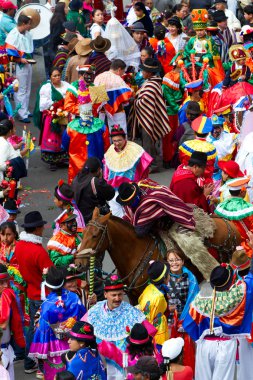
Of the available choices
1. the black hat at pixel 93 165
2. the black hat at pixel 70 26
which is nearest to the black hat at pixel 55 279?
the black hat at pixel 93 165

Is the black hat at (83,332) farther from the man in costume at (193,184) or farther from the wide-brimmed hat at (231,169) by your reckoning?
the wide-brimmed hat at (231,169)

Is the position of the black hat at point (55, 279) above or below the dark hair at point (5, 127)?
above

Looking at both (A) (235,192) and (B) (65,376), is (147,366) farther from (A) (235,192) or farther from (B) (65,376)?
(A) (235,192)

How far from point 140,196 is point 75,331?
2.14 meters

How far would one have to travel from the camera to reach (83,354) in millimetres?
10656

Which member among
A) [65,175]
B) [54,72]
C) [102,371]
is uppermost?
[102,371]

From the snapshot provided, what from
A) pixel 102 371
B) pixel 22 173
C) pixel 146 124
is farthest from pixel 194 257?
pixel 146 124

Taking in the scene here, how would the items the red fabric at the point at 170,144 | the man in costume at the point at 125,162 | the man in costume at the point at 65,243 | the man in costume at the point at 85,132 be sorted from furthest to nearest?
the red fabric at the point at 170,144 → the man in costume at the point at 85,132 → the man in costume at the point at 125,162 → the man in costume at the point at 65,243

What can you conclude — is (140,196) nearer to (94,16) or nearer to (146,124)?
(146,124)

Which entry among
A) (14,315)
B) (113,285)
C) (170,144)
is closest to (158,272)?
(113,285)

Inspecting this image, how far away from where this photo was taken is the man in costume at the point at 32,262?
12.6 m

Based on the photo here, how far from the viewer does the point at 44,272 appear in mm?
12344

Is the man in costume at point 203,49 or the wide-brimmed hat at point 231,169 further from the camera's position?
the man in costume at point 203,49

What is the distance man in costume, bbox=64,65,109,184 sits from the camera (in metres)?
16.7
